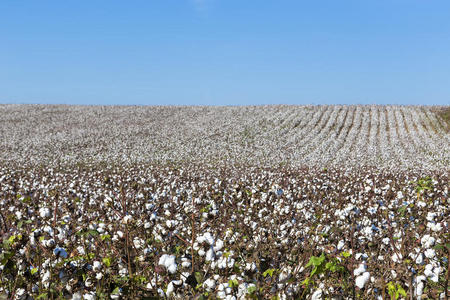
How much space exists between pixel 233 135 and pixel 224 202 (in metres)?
31.8

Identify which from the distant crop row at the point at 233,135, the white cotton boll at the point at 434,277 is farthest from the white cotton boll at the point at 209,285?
the distant crop row at the point at 233,135

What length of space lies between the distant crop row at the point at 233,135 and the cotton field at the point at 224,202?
26 cm

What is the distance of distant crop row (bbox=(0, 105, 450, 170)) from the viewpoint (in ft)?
99.3

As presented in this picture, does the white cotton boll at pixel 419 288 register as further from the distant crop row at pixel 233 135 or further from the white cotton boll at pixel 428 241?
the distant crop row at pixel 233 135

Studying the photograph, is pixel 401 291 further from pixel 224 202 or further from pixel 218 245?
pixel 224 202

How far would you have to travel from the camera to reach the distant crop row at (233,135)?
99.3 ft

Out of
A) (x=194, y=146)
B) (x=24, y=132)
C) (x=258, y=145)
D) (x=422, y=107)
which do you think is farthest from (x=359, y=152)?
(x=24, y=132)

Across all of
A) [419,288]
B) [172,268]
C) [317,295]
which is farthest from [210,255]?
[419,288]

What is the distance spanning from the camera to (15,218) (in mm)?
6020

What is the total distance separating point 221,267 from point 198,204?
10.8ft

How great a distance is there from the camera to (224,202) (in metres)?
9.12

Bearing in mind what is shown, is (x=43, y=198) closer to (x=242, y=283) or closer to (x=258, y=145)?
(x=242, y=283)

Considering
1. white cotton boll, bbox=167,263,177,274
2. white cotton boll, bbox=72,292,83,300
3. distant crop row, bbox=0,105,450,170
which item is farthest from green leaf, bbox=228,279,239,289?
distant crop row, bbox=0,105,450,170

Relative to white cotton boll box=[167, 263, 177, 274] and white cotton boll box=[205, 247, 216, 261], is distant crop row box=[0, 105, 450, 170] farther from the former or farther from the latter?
white cotton boll box=[167, 263, 177, 274]
